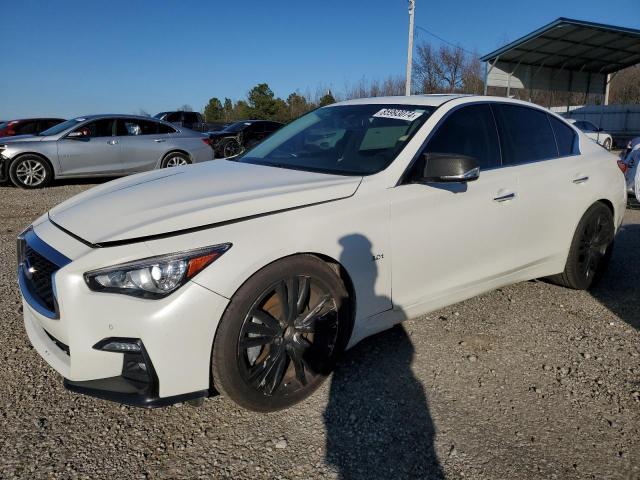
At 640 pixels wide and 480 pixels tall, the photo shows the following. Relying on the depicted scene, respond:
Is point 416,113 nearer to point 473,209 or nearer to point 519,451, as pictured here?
point 473,209

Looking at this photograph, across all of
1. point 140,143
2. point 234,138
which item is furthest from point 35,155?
point 234,138

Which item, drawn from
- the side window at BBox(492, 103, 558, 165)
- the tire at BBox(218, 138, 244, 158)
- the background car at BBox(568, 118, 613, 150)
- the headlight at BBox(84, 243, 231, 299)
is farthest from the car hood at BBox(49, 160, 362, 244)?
the background car at BBox(568, 118, 613, 150)

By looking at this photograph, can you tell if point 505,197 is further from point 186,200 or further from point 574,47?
point 574,47

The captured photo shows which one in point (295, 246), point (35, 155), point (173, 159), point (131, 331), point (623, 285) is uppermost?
point (295, 246)

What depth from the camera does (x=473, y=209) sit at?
3.05 metres

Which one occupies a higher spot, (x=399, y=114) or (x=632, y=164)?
(x=399, y=114)

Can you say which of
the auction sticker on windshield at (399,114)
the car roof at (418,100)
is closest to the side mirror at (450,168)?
the auction sticker on windshield at (399,114)

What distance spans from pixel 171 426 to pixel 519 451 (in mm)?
1669

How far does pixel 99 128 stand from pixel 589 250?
30.4 ft

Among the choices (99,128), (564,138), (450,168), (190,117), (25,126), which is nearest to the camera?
(450,168)

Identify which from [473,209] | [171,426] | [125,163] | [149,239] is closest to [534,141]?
[473,209]

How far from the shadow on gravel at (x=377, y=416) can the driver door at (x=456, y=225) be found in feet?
0.99

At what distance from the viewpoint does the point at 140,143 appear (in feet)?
33.4

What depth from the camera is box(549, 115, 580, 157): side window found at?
3.88m
